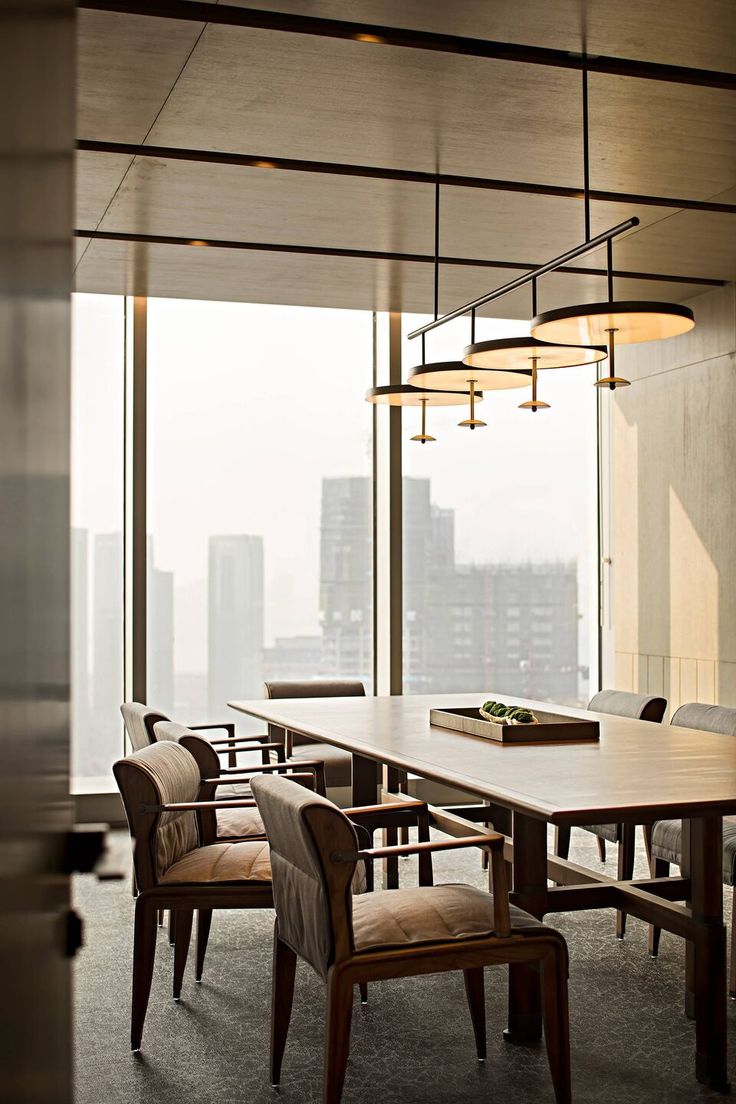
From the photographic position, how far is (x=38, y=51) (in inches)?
36.4

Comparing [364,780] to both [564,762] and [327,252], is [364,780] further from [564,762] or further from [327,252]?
[327,252]

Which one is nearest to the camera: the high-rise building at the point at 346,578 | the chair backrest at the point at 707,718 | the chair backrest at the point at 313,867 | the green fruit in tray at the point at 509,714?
the chair backrest at the point at 313,867

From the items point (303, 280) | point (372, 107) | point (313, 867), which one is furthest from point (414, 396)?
point (313, 867)

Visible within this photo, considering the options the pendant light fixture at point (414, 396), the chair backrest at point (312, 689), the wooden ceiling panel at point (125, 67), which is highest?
the wooden ceiling panel at point (125, 67)

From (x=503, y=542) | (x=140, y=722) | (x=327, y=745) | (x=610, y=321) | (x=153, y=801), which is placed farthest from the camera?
(x=503, y=542)

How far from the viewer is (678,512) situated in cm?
697

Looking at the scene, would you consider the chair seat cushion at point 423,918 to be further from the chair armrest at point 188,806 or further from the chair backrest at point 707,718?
the chair backrest at point 707,718

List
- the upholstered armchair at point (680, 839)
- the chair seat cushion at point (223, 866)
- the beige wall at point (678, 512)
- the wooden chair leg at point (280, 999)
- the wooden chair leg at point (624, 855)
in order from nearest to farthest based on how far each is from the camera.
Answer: the wooden chair leg at point (280, 999) → the chair seat cushion at point (223, 866) → the upholstered armchair at point (680, 839) → the wooden chair leg at point (624, 855) → the beige wall at point (678, 512)

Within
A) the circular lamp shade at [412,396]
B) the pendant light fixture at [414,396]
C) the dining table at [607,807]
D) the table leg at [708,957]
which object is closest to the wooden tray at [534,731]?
the dining table at [607,807]

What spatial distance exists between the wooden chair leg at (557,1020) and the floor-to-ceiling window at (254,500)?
474cm

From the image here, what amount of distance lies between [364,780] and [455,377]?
175 centimetres

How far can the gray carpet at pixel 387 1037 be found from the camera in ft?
10.5

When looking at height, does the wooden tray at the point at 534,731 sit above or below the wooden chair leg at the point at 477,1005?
above

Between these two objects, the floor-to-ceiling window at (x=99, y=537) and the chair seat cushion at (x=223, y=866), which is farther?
the floor-to-ceiling window at (x=99, y=537)
